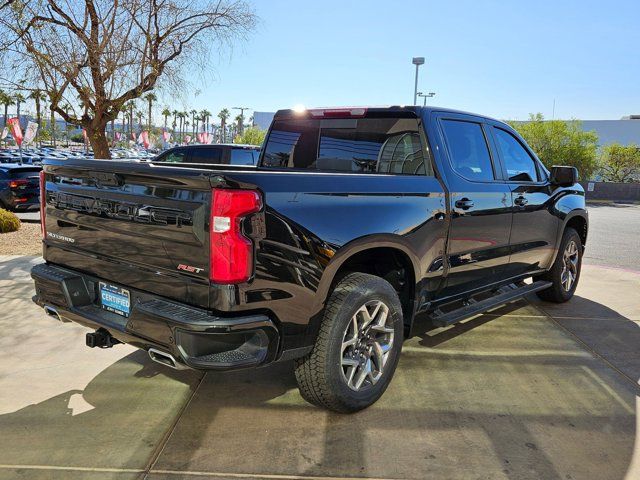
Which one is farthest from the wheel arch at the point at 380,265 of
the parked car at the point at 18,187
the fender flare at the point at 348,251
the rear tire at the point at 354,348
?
the parked car at the point at 18,187

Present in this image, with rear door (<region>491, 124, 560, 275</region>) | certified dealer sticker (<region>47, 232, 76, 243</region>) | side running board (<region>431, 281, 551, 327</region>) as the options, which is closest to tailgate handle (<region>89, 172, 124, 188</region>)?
certified dealer sticker (<region>47, 232, 76, 243</region>)

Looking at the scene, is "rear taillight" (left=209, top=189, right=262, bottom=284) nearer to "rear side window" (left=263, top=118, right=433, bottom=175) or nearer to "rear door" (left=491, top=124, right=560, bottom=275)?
"rear side window" (left=263, top=118, right=433, bottom=175)

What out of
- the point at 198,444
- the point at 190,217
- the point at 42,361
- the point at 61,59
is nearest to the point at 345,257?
the point at 190,217

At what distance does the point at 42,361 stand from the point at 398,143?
10.3 ft

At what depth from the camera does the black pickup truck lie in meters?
2.69

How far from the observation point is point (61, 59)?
8.66 m

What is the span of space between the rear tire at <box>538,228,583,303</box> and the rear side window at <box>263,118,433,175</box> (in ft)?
8.78

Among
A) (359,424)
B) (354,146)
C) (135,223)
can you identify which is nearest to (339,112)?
(354,146)

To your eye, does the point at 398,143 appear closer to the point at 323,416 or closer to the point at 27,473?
the point at 323,416

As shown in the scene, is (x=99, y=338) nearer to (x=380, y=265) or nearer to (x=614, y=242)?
(x=380, y=265)

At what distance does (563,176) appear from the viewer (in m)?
5.28

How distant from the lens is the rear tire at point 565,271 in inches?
231

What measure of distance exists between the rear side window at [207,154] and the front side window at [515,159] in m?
6.85

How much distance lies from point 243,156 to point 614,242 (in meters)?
8.45
